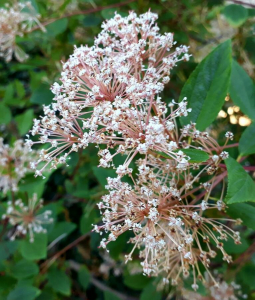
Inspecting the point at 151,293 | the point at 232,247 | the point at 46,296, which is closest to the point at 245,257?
the point at 232,247

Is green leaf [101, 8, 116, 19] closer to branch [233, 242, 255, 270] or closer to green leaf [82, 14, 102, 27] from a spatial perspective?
green leaf [82, 14, 102, 27]

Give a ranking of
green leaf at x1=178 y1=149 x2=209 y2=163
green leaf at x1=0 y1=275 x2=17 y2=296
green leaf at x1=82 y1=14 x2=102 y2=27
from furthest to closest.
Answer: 1. green leaf at x1=82 y1=14 x2=102 y2=27
2. green leaf at x1=0 y1=275 x2=17 y2=296
3. green leaf at x1=178 y1=149 x2=209 y2=163

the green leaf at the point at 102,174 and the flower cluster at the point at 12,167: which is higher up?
the flower cluster at the point at 12,167

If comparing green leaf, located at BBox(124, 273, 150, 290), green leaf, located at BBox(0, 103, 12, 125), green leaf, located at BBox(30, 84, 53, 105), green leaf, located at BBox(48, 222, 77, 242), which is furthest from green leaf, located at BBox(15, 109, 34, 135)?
green leaf, located at BBox(124, 273, 150, 290)

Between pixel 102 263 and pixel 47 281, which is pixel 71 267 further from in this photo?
pixel 47 281

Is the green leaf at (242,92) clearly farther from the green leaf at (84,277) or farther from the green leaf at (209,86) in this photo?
the green leaf at (84,277)

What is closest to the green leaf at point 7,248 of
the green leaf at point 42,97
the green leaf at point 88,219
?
the green leaf at point 88,219
